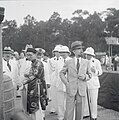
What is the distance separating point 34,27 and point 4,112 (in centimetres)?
5134

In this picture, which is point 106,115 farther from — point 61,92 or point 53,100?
point 53,100

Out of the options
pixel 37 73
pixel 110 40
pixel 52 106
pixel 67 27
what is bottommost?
pixel 52 106

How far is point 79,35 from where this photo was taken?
45969 mm

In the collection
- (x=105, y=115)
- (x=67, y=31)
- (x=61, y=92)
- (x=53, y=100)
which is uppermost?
(x=67, y=31)

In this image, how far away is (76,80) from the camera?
4.36m

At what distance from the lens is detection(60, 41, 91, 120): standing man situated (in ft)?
14.3

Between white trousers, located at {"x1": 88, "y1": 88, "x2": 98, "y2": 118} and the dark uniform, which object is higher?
the dark uniform

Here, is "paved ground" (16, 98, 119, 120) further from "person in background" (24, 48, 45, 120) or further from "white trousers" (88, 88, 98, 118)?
"person in background" (24, 48, 45, 120)

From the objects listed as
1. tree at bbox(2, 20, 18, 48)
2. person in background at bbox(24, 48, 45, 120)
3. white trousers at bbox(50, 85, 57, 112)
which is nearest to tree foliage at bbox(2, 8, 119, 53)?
tree at bbox(2, 20, 18, 48)

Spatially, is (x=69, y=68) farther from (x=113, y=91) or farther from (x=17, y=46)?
(x=17, y=46)

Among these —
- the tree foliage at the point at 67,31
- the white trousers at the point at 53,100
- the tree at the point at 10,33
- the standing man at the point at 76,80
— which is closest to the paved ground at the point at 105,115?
the white trousers at the point at 53,100

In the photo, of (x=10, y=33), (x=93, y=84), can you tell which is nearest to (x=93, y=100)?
(x=93, y=84)

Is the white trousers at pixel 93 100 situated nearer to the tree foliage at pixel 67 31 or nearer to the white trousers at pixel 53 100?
the white trousers at pixel 53 100

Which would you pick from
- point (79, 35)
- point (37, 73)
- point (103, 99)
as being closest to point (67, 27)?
point (79, 35)
